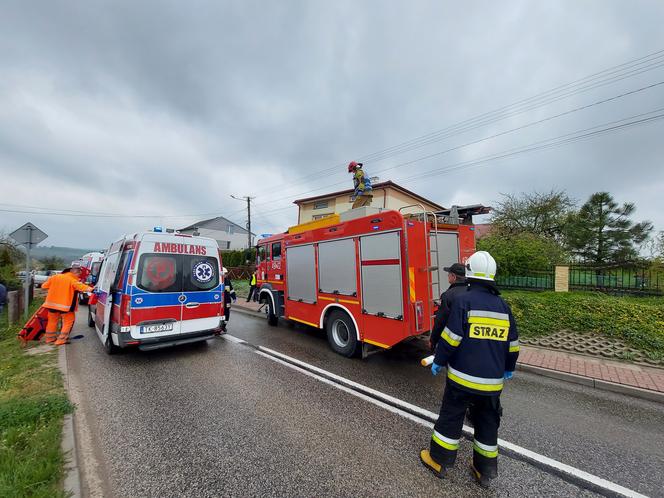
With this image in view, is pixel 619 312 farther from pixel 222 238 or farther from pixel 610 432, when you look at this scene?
pixel 222 238

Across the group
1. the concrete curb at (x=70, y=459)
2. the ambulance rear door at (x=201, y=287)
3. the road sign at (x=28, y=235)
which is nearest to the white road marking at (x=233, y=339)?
the ambulance rear door at (x=201, y=287)

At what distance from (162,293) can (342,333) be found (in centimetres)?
346

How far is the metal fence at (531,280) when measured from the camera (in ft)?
30.5

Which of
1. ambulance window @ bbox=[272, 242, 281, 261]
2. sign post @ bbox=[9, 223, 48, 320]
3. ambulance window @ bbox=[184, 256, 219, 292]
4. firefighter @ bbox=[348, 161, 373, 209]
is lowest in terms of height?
ambulance window @ bbox=[184, 256, 219, 292]

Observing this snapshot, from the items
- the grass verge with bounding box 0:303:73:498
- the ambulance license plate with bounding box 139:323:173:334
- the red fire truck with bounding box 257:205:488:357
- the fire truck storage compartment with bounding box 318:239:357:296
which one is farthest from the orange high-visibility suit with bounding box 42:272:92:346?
the fire truck storage compartment with bounding box 318:239:357:296

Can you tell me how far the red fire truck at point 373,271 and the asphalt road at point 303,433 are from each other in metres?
0.82

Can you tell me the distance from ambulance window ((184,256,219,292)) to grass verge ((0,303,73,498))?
2259 millimetres

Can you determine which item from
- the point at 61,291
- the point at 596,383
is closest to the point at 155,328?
the point at 61,291

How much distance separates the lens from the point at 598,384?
14.1ft

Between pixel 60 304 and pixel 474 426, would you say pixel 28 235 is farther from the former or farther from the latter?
pixel 474 426

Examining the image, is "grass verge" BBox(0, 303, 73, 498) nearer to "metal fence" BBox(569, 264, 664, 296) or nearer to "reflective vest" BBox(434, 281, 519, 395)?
"reflective vest" BBox(434, 281, 519, 395)

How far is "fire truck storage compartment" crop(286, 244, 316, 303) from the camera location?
6367 mm

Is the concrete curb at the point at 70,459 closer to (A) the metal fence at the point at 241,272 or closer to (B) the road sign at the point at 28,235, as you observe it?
(B) the road sign at the point at 28,235

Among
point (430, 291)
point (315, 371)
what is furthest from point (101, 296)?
point (430, 291)
